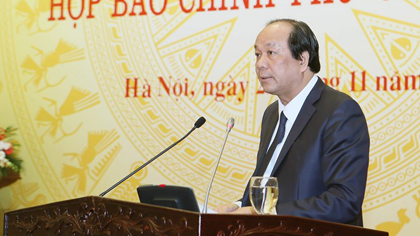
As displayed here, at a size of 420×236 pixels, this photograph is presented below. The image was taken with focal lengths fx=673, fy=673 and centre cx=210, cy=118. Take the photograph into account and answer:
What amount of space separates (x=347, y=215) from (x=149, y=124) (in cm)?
275

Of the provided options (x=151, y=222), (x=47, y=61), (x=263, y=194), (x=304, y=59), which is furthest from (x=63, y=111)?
(x=151, y=222)

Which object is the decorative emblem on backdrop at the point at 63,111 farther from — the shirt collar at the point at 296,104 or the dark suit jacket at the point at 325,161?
the dark suit jacket at the point at 325,161

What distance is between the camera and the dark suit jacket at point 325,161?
2666 millimetres

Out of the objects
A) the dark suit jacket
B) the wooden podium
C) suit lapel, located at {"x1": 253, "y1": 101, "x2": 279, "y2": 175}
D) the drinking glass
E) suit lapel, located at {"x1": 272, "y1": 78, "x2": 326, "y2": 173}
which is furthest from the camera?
suit lapel, located at {"x1": 253, "y1": 101, "x2": 279, "y2": 175}

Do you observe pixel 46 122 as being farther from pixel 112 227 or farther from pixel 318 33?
pixel 112 227

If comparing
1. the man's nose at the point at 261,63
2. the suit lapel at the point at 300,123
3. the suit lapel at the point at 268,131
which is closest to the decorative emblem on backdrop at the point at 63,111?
the suit lapel at the point at 268,131

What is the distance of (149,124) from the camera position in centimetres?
523

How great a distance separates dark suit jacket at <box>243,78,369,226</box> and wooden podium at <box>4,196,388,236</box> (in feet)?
1.37

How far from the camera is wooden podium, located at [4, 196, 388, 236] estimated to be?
1947 mm

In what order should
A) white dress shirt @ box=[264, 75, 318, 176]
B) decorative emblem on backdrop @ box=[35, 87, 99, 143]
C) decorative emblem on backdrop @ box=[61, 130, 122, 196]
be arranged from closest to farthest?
white dress shirt @ box=[264, 75, 318, 176]
decorative emblem on backdrop @ box=[61, 130, 122, 196]
decorative emblem on backdrop @ box=[35, 87, 99, 143]

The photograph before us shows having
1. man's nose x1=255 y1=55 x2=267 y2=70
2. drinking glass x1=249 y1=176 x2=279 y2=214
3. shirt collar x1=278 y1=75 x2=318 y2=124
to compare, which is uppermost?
man's nose x1=255 y1=55 x2=267 y2=70

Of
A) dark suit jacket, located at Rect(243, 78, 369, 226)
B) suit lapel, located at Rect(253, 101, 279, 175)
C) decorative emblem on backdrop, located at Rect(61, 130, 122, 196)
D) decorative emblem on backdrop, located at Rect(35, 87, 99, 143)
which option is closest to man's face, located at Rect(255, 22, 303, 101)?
dark suit jacket, located at Rect(243, 78, 369, 226)

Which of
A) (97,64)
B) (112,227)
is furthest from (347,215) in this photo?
(97,64)

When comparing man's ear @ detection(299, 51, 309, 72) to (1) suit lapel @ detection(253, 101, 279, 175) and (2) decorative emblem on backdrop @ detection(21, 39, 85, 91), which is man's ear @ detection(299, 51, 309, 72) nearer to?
(1) suit lapel @ detection(253, 101, 279, 175)
